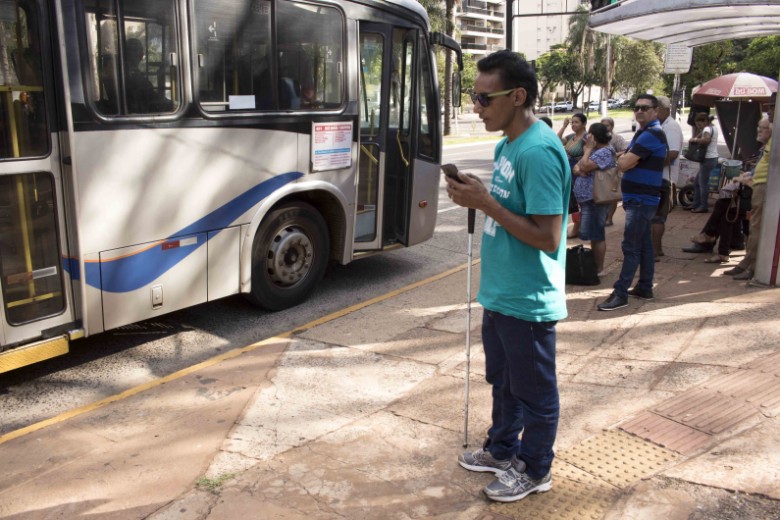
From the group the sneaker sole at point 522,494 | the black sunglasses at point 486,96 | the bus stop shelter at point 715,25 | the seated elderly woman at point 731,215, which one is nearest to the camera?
the black sunglasses at point 486,96

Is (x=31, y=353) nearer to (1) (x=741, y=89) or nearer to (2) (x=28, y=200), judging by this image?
(2) (x=28, y=200)

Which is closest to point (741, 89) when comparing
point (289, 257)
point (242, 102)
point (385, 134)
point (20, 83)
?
point (385, 134)

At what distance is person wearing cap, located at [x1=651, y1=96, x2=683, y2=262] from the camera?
7.80m

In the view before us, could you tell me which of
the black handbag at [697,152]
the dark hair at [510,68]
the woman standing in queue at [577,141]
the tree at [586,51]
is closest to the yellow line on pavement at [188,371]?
the woman standing in queue at [577,141]

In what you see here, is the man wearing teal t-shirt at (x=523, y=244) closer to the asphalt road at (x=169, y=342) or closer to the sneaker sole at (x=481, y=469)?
the sneaker sole at (x=481, y=469)

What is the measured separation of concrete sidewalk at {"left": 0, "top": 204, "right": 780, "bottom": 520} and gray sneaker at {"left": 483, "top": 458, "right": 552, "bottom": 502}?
0.05 meters

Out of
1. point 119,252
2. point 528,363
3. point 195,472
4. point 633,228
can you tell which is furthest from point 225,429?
point 633,228

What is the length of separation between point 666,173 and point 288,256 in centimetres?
468

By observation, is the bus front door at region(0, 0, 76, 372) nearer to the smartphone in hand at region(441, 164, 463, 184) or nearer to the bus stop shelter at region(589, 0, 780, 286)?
the smartphone in hand at region(441, 164, 463, 184)

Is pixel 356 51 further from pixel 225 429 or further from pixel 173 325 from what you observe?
pixel 225 429

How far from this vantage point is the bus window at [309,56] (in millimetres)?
6305

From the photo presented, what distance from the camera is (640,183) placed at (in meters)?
6.31

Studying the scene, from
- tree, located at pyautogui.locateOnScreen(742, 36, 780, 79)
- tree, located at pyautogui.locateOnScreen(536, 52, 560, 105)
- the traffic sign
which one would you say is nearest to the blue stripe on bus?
the traffic sign

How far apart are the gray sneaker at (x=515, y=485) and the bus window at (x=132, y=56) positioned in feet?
12.0
